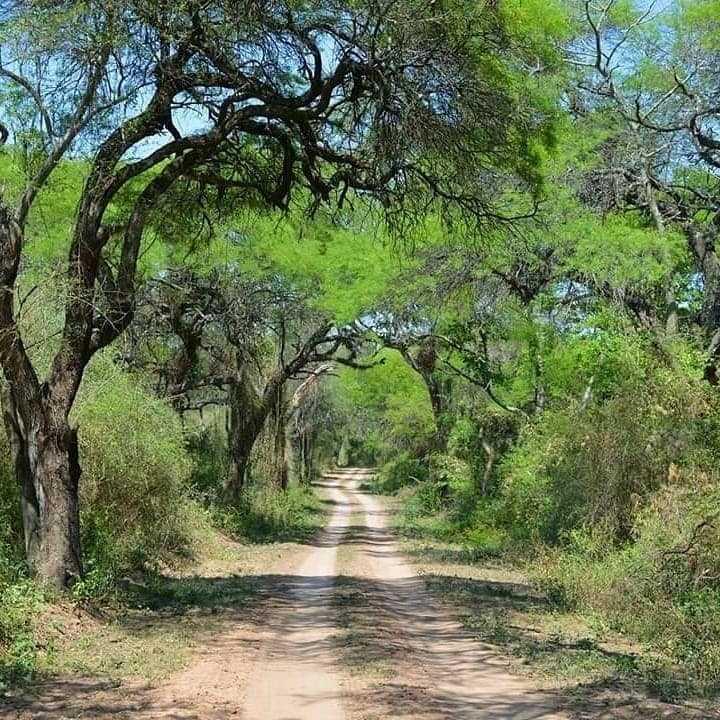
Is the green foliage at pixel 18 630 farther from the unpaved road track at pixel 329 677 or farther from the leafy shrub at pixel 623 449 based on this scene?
the leafy shrub at pixel 623 449

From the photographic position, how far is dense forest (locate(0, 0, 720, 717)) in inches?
408

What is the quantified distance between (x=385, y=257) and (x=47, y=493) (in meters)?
13.0

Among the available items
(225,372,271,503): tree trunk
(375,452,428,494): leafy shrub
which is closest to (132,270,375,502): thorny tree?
(225,372,271,503): tree trunk

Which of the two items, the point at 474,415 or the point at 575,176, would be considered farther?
the point at 474,415

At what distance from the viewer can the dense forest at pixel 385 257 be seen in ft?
34.0

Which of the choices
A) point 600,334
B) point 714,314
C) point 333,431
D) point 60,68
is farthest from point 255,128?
point 333,431

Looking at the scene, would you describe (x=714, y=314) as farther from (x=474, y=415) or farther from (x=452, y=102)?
(x=474, y=415)

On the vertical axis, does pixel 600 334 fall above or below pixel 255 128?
below

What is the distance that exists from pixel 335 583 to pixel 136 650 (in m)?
7.28

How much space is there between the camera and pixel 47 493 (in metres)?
10.9

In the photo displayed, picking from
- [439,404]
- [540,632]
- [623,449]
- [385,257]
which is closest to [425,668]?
[540,632]

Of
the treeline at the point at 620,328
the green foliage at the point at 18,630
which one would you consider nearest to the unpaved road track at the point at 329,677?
the green foliage at the point at 18,630

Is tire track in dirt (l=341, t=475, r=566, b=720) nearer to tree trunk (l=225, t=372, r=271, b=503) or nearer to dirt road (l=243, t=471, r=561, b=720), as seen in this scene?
dirt road (l=243, t=471, r=561, b=720)

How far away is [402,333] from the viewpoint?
26.6m
